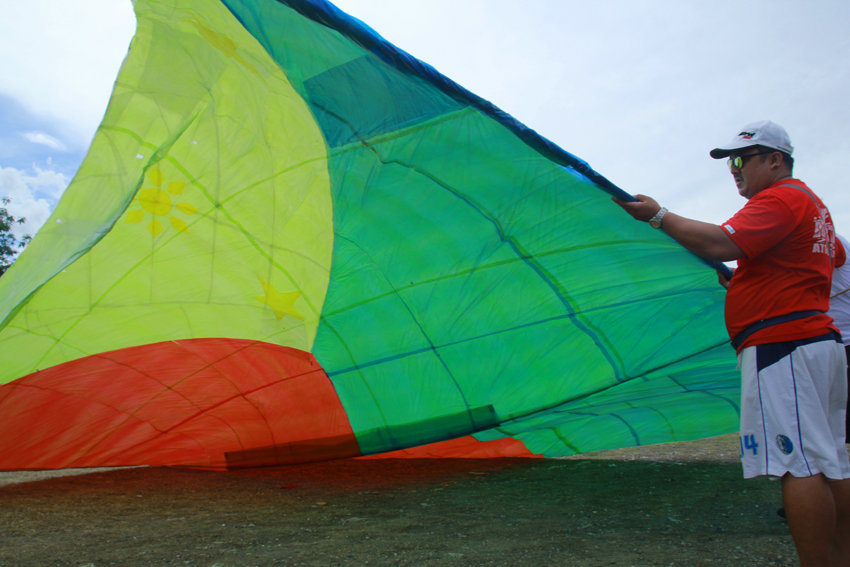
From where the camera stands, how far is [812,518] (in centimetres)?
102

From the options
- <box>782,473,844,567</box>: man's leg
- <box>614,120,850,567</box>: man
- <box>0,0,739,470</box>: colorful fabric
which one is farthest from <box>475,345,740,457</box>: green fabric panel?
<box>782,473,844,567</box>: man's leg

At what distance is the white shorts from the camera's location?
105 centimetres

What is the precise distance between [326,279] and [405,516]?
3.10 feet

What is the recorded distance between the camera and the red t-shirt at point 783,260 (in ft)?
3.75

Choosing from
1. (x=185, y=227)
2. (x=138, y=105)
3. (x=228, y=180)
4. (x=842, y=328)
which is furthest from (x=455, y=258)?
(x=138, y=105)

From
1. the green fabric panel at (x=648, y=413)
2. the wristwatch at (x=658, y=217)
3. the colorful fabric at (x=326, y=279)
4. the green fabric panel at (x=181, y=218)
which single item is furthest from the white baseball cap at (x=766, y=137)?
the green fabric panel at (x=181, y=218)

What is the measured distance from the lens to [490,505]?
6.47 ft

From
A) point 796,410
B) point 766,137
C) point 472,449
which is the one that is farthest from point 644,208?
point 472,449

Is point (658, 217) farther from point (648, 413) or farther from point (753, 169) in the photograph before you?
point (648, 413)

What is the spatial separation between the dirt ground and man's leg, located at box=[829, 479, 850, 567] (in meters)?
0.19

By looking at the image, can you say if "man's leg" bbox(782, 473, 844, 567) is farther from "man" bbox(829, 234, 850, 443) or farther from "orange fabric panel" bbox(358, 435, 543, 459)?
"orange fabric panel" bbox(358, 435, 543, 459)

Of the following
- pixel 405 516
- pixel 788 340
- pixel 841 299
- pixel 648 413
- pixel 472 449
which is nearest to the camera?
pixel 788 340

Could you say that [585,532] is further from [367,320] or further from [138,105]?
[138,105]

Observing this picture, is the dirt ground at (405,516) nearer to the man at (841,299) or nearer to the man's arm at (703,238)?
the man at (841,299)
